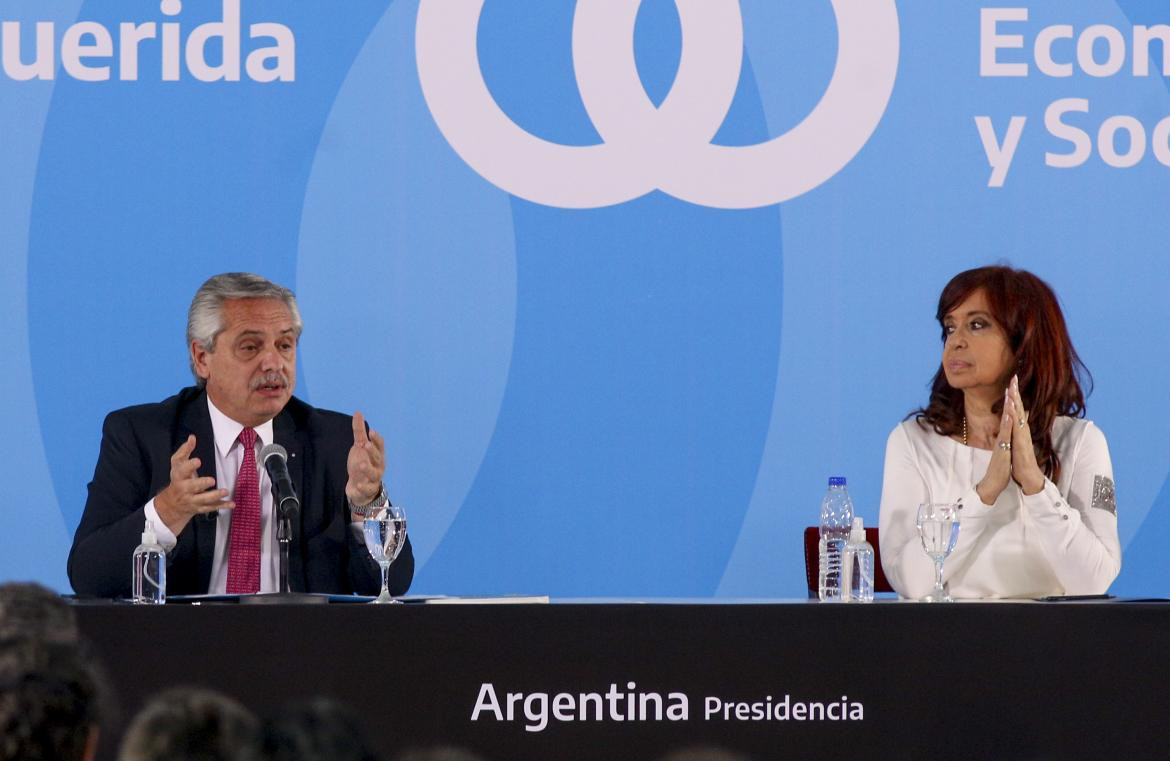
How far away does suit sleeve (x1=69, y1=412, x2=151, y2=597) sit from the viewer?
3346mm

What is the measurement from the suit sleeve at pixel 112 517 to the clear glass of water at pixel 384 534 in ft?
1.95

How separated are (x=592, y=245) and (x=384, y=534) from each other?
69.1 inches

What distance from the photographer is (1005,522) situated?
→ 3.50 meters

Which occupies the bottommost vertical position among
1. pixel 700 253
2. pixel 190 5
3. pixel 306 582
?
pixel 306 582

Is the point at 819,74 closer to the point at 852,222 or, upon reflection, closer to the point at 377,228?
the point at 852,222

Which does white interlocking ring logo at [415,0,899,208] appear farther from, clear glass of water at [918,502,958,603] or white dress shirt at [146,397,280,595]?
clear glass of water at [918,502,958,603]

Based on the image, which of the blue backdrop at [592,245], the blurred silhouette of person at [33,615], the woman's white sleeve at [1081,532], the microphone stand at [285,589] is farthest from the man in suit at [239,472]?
the blurred silhouette of person at [33,615]

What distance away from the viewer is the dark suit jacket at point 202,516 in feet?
11.6

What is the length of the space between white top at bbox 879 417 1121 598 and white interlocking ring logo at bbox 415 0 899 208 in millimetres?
1191

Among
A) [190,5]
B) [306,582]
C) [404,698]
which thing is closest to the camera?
[404,698]

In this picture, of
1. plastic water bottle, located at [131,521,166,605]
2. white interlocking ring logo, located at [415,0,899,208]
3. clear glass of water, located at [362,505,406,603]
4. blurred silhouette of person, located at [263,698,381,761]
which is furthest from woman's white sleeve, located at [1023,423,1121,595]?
blurred silhouette of person, located at [263,698,381,761]

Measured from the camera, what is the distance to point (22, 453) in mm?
4543

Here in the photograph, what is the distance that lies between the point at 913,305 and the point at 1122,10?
1.05 m

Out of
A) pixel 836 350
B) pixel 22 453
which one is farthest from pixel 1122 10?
pixel 22 453
